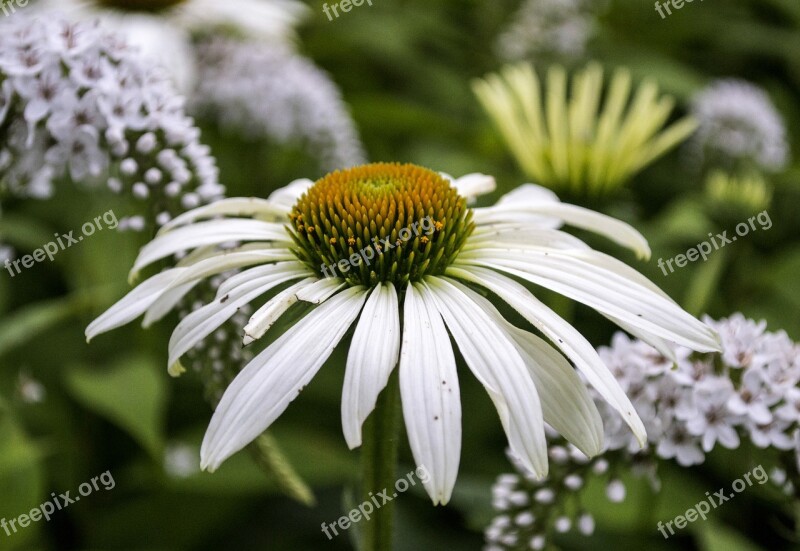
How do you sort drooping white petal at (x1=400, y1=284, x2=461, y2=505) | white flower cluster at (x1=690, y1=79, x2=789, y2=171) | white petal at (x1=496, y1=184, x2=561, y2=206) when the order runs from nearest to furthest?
drooping white petal at (x1=400, y1=284, x2=461, y2=505) < white petal at (x1=496, y1=184, x2=561, y2=206) < white flower cluster at (x1=690, y1=79, x2=789, y2=171)

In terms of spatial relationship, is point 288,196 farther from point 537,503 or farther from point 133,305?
point 537,503

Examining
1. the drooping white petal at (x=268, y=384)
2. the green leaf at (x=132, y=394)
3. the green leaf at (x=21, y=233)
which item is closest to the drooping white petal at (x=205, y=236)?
the drooping white petal at (x=268, y=384)

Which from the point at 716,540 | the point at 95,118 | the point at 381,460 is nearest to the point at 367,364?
the point at 381,460

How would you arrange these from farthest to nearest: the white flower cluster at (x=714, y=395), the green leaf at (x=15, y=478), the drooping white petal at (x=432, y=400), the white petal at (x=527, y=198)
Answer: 1. the green leaf at (x=15, y=478)
2. the white petal at (x=527, y=198)
3. the white flower cluster at (x=714, y=395)
4. the drooping white petal at (x=432, y=400)

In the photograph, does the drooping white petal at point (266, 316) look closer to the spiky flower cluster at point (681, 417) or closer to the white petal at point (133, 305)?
the white petal at point (133, 305)

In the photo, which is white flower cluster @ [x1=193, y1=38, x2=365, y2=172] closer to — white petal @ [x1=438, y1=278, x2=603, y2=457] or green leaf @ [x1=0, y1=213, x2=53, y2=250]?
green leaf @ [x1=0, y1=213, x2=53, y2=250]

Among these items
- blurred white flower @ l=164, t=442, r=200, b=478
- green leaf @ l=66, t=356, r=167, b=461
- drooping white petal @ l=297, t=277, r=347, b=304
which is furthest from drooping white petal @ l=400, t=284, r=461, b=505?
blurred white flower @ l=164, t=442, r=200, b=478

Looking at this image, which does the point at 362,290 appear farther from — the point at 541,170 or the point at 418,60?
the point at 418,60

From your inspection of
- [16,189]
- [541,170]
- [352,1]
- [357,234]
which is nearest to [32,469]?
[16,189]
